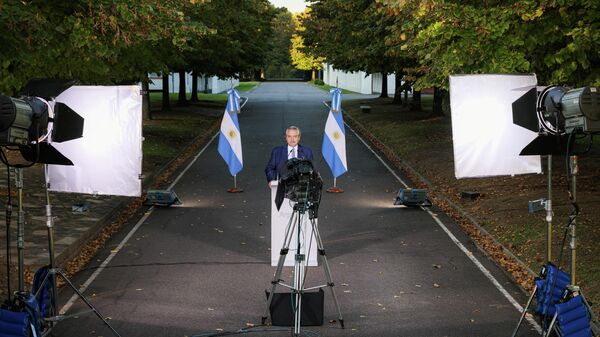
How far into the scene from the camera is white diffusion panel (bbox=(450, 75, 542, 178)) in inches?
364

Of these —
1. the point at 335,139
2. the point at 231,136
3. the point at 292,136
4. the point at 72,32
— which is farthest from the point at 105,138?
the point at 231,136

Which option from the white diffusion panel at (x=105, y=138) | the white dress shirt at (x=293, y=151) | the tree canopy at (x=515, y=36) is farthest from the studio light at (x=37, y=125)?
the tree canopy at (x=515, y=36)

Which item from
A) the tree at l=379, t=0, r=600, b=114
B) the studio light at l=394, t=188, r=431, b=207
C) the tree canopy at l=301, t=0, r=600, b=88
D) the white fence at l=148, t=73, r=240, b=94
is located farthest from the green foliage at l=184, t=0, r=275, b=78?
the white fence at l=148, t=73, r=240, b=94

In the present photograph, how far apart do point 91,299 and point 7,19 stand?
13.0 feet

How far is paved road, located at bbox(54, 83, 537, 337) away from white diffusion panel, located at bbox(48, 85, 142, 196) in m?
1.75

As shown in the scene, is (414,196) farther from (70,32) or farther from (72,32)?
(72,32)

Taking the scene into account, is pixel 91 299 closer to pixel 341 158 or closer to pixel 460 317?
pixel 460 317

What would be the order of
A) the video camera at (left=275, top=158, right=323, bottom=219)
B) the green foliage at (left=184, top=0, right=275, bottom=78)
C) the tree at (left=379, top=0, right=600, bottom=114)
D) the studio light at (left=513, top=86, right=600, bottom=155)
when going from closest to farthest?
the studio light at (left=513, top=86, right=600, bottom=155) → the video camera at (left=275, top=158, right=323, bottom=219) → the tree at (left=379, top=0, right=600, bottom=114) → the green foliage at (left=184, top=0, right=275, bottom=78)

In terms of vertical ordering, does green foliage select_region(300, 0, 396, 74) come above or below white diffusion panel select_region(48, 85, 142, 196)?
above

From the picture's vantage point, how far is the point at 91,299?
11.8m

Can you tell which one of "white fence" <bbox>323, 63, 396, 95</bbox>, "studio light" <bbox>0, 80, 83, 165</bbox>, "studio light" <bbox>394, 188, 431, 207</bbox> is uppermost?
"white fence" <bbox>323, 63, 396, 95</bbox>

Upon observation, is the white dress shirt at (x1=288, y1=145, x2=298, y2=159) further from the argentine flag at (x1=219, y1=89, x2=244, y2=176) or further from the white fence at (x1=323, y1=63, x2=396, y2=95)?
the white fence at (x1=323, y1=63, x2=396, y2=95)

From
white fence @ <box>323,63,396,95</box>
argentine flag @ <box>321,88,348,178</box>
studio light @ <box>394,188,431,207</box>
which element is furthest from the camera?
white fence @ <box>323,63,396,95</box>

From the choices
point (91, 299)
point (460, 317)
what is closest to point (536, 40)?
point (460, 317)
